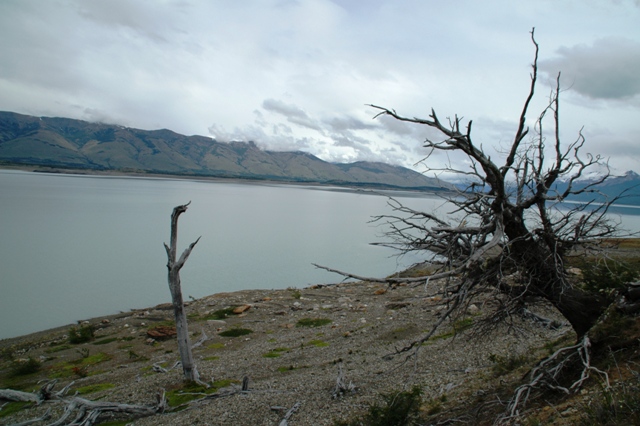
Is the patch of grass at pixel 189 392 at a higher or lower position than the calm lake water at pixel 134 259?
higher

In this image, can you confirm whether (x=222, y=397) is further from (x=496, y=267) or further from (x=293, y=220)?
(x=293, y=220)

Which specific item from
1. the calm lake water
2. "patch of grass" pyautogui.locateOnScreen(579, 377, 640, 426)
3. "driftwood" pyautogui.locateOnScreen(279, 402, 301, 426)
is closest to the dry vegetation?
"patch of grass" pyautogui.locateOnScreen(579, 377, 640, 426)

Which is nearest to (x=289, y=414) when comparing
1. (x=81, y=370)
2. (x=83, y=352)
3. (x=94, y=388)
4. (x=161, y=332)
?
(x=94, y=388)

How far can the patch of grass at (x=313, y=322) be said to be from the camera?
2033cm

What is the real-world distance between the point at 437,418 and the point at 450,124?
5.51 metres

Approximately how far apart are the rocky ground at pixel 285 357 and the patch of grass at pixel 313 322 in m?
0.05

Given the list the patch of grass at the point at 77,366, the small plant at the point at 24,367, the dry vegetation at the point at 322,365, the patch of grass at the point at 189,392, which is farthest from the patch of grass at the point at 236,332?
the small plant at the point at 24,367

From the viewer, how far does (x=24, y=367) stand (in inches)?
627

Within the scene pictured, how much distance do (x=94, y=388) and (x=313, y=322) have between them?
406 inches

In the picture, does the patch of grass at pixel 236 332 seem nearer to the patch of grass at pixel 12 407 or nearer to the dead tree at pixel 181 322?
the dead tree at pixel 181 322

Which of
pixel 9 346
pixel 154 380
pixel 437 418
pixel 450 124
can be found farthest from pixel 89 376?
pixel 450 124

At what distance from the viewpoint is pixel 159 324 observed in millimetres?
21609

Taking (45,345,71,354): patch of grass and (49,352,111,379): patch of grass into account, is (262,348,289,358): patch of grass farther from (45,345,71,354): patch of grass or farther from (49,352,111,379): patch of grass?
(45,345,71,354): patch of grass

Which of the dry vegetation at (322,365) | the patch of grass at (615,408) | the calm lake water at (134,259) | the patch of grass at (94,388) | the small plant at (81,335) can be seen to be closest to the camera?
the patch of grass at (615,408)
